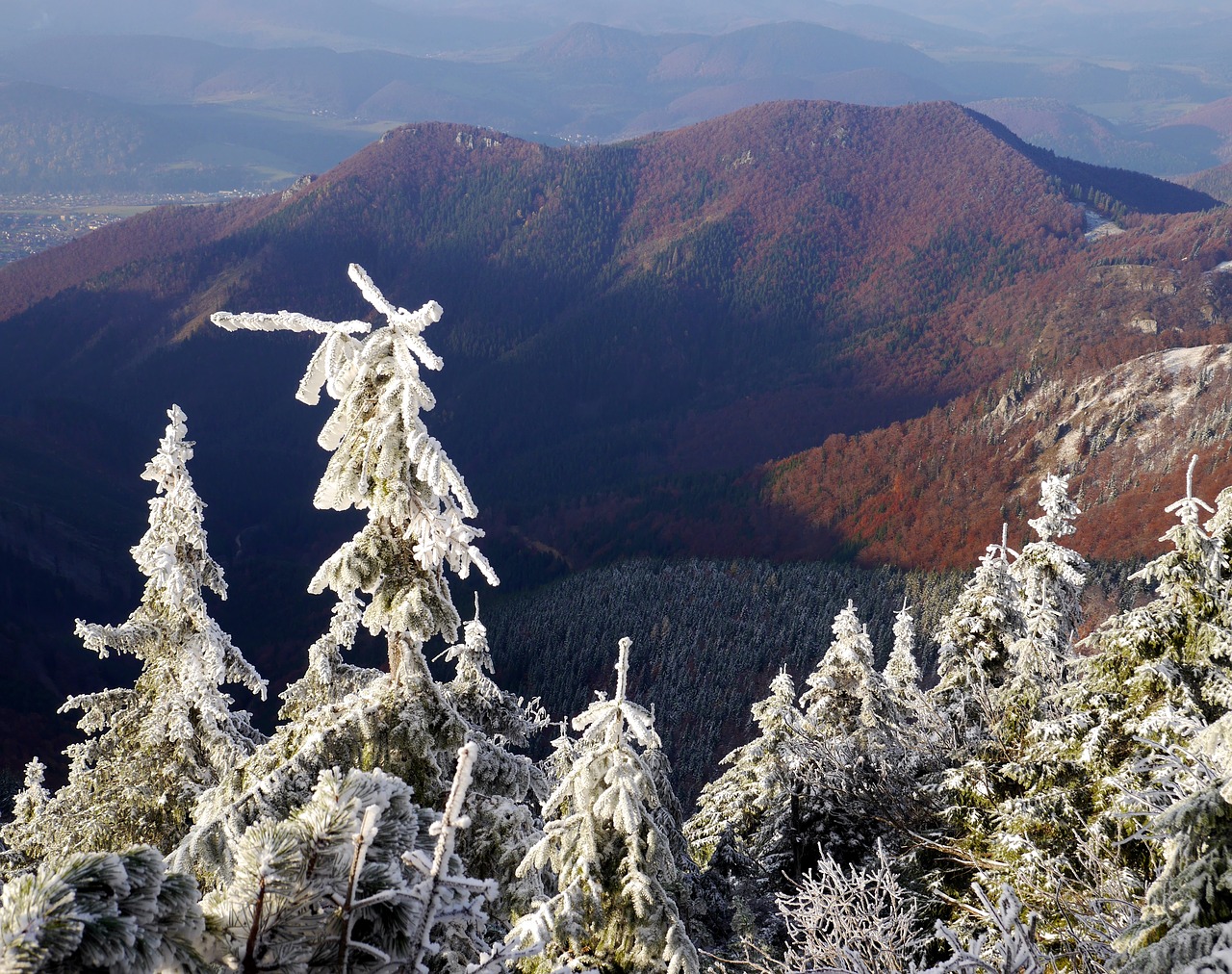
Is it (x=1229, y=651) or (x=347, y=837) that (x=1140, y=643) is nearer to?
(x=1229, y=651)

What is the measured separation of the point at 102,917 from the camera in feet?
10.5

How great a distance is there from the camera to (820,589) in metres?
118

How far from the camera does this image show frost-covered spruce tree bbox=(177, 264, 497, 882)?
8219mm

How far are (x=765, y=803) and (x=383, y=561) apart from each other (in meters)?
16.6

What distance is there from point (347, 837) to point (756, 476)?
6547 inches

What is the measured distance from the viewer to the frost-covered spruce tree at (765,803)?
19906 millimetres

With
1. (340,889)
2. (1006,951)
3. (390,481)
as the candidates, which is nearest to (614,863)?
(1006,951)

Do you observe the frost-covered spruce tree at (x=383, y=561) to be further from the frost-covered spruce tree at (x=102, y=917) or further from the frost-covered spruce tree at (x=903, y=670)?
the frost-covered spruce tree at (x=903, y=670)

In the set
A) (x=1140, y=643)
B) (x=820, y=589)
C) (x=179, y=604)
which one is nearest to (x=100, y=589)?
(x=820, y=589)

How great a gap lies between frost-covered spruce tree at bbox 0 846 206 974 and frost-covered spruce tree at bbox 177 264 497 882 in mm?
4704

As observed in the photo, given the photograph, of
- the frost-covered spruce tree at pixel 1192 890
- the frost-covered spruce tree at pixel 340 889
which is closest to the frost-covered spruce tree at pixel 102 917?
the frost-covered spruce tree at pixel 340 889

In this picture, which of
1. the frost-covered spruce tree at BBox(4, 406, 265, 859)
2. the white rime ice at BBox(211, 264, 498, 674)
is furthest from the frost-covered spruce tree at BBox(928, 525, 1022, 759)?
the white rime ice at BBox(211, 264, 498, 674)

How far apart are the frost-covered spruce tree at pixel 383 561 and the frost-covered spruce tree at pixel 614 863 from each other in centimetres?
217

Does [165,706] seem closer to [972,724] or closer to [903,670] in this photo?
[972,724]
